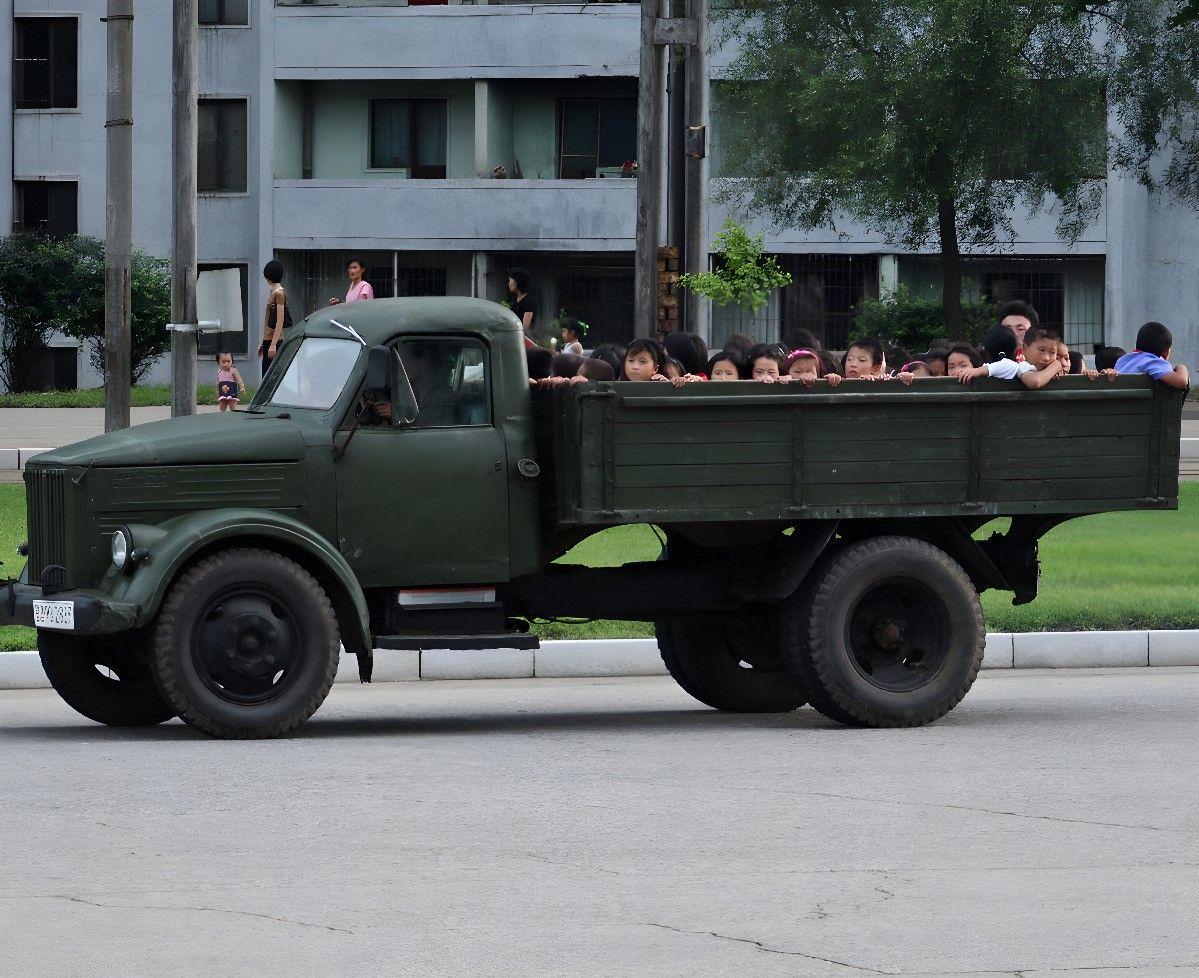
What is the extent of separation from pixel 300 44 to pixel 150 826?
4047cm

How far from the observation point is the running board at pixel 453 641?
1094cm

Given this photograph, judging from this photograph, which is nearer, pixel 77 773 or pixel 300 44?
pixel 77 773

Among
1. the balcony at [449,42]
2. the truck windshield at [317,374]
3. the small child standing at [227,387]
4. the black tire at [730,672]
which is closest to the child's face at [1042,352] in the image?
the black tire at [730,672]

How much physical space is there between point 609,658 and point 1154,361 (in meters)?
3.78

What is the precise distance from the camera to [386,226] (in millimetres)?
47031

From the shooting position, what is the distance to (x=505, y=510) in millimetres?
11203

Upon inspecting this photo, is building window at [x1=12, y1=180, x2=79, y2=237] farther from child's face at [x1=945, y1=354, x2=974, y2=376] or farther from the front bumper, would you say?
the front bumper

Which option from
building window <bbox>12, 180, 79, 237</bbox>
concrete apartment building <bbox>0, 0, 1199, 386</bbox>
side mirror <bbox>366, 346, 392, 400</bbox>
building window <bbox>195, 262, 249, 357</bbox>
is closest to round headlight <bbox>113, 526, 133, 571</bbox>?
side mirror <bbox>366, 346, 392, 400</bbox>

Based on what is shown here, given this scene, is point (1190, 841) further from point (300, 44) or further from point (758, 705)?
point (300, 44)

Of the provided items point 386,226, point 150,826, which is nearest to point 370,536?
point 150,826

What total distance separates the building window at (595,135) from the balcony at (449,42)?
1042mm

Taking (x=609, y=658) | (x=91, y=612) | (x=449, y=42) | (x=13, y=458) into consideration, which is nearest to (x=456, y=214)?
(x=449, y=42)

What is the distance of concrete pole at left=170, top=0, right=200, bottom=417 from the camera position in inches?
672

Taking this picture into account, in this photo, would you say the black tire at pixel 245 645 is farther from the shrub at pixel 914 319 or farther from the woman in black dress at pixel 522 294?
the shrub at pixel 914 319
